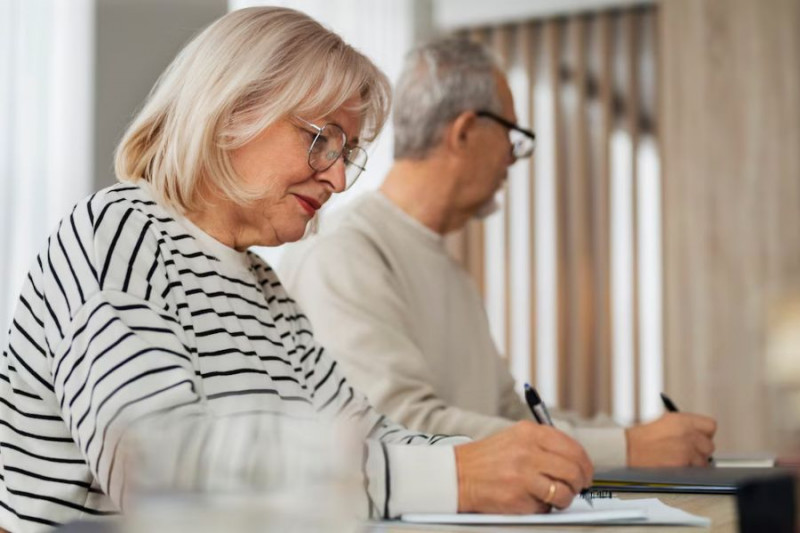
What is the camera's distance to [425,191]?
93.1 inches

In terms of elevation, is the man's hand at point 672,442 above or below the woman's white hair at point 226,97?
below

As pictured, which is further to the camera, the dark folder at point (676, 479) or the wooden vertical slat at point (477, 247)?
the wooden vertical slat at point (477, 247)

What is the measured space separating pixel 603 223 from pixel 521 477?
14.9 feet

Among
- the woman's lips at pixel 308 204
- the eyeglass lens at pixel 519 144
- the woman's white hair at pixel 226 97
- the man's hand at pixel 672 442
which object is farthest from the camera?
the eyeglass lens at pixel 519 144

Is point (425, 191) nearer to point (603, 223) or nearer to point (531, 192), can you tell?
point (603, 223)

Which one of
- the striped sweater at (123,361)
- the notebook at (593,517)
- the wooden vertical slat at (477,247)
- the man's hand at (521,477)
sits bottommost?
the wooden vertical slat at (477,247)

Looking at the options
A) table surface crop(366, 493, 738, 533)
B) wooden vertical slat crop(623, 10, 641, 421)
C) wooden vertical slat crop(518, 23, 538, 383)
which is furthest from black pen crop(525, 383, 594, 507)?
wooden vertical slat crop(518, 23, 538, 383)

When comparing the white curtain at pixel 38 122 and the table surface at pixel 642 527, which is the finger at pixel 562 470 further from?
the white curtain at pixel 38 122

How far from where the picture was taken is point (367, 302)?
2.00 m

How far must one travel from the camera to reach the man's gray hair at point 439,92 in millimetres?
2395

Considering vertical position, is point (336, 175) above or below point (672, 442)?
above

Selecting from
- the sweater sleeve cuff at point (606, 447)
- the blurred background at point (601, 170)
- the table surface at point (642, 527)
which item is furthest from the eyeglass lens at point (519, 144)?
the table surface at point (642, 527)

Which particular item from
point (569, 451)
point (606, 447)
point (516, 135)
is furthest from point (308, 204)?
point (516, 135)

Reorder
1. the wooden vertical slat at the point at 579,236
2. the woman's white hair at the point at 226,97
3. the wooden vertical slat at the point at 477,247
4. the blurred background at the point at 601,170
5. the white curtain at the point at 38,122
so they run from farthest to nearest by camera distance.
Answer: the wooden vertical slat at the point at 477,247 → the wooden vertical slat at the point at 579,236 → the blurred background at the point at 601,170 → the white curtain at the point at 38,122 → the woman's white hair at the point at 226,97
